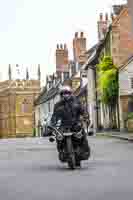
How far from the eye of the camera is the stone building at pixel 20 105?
384ft

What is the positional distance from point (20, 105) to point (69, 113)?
104804 mm

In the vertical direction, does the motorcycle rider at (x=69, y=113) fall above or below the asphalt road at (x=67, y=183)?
above

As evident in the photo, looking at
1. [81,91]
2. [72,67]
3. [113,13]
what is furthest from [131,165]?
[72,67]

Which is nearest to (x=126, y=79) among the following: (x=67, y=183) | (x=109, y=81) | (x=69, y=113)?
(x=109, y=81)

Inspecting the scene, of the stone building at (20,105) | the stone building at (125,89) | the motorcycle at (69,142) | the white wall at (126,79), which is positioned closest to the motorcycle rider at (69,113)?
the motorcycle at (69,142)

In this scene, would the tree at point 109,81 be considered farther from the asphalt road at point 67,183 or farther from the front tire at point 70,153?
the front tire at point 70,153

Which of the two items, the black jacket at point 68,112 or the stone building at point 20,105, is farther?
the stone building at point 20,105

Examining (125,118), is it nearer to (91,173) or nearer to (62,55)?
(62,55)

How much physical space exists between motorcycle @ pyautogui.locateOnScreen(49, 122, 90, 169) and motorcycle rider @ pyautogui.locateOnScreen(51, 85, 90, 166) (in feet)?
0.33

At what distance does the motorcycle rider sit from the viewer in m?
13.4

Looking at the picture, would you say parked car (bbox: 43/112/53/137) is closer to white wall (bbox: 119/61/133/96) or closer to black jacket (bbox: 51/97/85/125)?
black jacket (bbox: 51/97/85/125)

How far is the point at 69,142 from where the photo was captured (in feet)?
43.1

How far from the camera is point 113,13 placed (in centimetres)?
6184

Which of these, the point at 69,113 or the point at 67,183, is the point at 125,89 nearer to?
the point at 69,113
